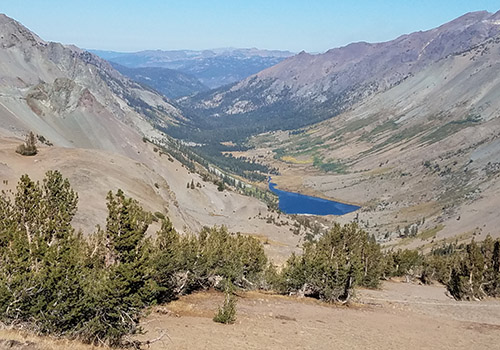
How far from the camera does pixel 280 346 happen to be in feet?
97.1

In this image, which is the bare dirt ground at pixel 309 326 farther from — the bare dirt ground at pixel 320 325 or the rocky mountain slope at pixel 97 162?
the rocky mountain slope at pixel 97 162

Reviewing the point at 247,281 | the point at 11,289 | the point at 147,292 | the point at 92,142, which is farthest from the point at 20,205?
the point at 92,142

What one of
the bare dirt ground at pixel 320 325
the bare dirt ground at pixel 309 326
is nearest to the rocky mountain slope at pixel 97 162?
the bare dirt ground at pixel 320 325

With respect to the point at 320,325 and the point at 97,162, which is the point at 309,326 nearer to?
the point at 320,325

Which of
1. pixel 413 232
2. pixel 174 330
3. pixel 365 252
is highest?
pixel 413 232

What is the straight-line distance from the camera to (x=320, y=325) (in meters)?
37.7

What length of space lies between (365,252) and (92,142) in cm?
11198

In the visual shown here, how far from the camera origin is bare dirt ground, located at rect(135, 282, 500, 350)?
2991cm

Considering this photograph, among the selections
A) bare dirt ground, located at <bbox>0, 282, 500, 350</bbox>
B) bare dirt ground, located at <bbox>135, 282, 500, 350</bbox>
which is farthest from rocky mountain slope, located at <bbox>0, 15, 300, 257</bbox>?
bare dirt ground, located at <bbox>0, 282, 500, 350</bbox>

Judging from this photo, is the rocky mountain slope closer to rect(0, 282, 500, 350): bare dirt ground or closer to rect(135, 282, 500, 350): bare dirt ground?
rect(135, 282, 500, 350): bare dirt ground

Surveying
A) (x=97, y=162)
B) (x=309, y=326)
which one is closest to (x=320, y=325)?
(x=309, y=326)

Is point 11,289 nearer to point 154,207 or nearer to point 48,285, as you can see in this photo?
point 48,285

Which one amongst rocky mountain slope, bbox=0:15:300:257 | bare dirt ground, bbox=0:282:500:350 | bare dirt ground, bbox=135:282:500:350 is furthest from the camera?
rocky mountain slope, bbox=0:15:300:257

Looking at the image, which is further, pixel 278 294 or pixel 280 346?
pixel 278 294
